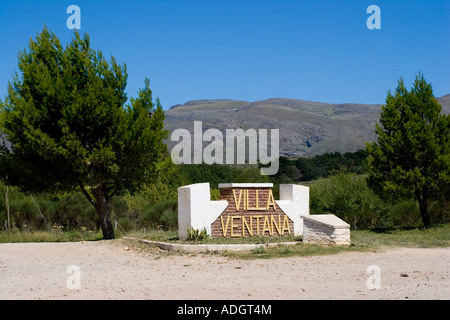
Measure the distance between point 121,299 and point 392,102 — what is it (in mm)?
22043

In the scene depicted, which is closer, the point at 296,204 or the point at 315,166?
the point at 296,204

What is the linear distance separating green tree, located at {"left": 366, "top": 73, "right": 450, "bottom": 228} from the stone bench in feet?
35.1

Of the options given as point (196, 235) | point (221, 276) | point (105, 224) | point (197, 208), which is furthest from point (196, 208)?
point (105, 224)

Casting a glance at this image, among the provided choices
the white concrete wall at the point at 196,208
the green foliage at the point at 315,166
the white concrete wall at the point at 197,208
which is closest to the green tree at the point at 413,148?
the white concrete wall at the point at 197,208

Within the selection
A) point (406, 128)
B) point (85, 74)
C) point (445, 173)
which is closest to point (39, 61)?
point (85, 74)

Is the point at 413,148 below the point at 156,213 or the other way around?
the other way around

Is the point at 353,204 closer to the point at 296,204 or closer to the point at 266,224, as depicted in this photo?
the point at 296,204

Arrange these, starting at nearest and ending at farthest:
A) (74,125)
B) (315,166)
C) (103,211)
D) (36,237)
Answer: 1. (74,125)
2. (36,237)
3. (103,211)
4. (315,166)

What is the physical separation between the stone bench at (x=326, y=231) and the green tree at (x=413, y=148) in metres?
10.7

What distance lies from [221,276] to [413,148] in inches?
701

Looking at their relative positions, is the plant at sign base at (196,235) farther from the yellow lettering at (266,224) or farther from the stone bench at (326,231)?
the stone bench at (326,231)

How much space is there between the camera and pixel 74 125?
22.4m
